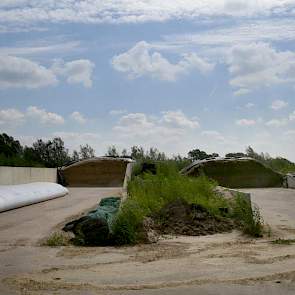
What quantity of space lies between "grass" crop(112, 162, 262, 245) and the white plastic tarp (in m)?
3.65

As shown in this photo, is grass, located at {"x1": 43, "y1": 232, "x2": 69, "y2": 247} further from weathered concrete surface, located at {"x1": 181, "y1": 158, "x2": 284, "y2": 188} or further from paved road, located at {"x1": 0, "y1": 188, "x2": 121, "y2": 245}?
weathered concrete surface, located at {"x1": 181, "y1": 158, "x2": 284, "y2": 188}

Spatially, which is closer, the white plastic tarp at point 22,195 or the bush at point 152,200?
the bush at point 152,200

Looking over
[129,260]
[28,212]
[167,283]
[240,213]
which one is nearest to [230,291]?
[167,283]

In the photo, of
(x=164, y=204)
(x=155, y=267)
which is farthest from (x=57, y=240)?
(x=164, y=204)

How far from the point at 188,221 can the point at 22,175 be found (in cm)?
1589

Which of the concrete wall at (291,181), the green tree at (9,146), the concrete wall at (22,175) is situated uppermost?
the green tree at (9,146)

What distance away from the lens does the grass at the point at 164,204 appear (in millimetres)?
10148

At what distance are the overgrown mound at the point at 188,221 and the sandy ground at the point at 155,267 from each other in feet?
2.05

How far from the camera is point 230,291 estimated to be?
233 inches

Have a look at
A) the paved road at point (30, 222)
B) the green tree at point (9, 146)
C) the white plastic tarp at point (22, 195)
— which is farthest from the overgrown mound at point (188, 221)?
the green tree at point (9, 146)

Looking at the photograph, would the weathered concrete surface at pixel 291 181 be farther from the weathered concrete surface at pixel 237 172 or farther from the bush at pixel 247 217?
the bush at pixel 247 217

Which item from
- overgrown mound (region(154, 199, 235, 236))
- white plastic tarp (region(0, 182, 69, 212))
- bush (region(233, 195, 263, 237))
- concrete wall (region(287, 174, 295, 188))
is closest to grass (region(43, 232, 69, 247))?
overgrown mound (region(154, 199, 235, 236))

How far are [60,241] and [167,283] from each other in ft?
12.9

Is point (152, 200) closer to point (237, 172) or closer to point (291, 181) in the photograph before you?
point (291, 181)
